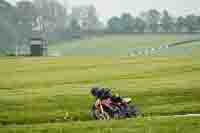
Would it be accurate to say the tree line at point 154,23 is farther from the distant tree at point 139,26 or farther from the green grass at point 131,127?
the green grass at point 131,127

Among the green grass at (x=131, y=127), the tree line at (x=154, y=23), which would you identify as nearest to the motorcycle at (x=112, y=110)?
the green grass at (x=131, y=127)

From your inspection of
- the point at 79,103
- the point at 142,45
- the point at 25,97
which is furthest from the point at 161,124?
the point at 142,45

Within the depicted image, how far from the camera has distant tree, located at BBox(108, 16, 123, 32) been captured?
527 ft

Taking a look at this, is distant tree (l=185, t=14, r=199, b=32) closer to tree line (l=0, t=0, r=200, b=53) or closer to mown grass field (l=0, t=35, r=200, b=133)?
tree line (l=0, t=0, r=200, b=53)

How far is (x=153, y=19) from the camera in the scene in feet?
584

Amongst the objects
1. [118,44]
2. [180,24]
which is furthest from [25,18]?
[180,24]

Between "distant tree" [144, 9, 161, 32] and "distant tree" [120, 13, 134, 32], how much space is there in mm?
6418

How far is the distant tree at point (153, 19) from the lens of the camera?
166m

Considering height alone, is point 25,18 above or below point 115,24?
above

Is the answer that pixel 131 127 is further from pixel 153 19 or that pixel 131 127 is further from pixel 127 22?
pixel 153 19

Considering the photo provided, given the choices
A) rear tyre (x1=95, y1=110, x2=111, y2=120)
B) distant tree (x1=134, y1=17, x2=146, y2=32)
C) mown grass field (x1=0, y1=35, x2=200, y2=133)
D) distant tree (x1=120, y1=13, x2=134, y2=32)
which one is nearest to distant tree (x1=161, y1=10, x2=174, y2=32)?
distant tree (x1=134, y1=17, x2=146, y2=32)

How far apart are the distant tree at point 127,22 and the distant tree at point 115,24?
120cm

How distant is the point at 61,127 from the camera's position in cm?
1471

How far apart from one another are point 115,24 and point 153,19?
1659 centimetres
